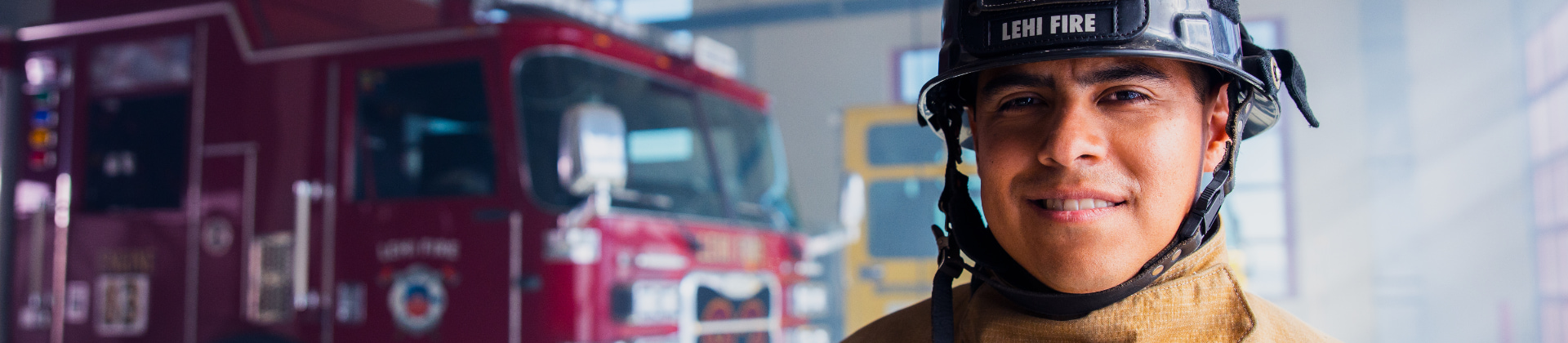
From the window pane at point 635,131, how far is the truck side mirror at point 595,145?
344 millimetres

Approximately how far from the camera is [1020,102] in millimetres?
1203

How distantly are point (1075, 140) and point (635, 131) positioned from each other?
2.92 metres

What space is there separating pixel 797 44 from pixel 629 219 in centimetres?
600

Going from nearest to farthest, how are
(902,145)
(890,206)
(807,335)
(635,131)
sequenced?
(635,131) → (807,335) → (902,145) → (890,206)

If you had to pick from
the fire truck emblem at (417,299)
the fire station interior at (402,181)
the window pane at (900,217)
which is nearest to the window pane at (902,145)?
the window pane at (900,217)

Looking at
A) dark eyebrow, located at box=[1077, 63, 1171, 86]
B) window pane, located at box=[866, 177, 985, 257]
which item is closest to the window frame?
dark eyebrow, located at box=[1077, 63, 1171, 86]

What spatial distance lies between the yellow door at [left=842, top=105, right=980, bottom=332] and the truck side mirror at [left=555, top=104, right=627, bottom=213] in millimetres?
3433

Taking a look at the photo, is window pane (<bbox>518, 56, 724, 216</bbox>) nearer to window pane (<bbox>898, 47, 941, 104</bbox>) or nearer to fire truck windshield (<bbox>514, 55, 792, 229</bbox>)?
fire truck windshield (<bbox>514, 55, 792, 229</bbox>)

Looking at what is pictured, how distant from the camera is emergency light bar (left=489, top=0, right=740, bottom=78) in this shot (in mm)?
3725

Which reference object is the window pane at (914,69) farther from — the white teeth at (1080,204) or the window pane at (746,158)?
the white teeth at (1080,204)

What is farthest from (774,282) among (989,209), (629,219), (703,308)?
(989,209)

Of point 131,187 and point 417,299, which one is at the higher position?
point 131,187

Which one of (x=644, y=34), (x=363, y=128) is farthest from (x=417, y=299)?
(x=644, y=34)

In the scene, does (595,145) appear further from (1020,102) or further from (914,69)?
(914,69)
